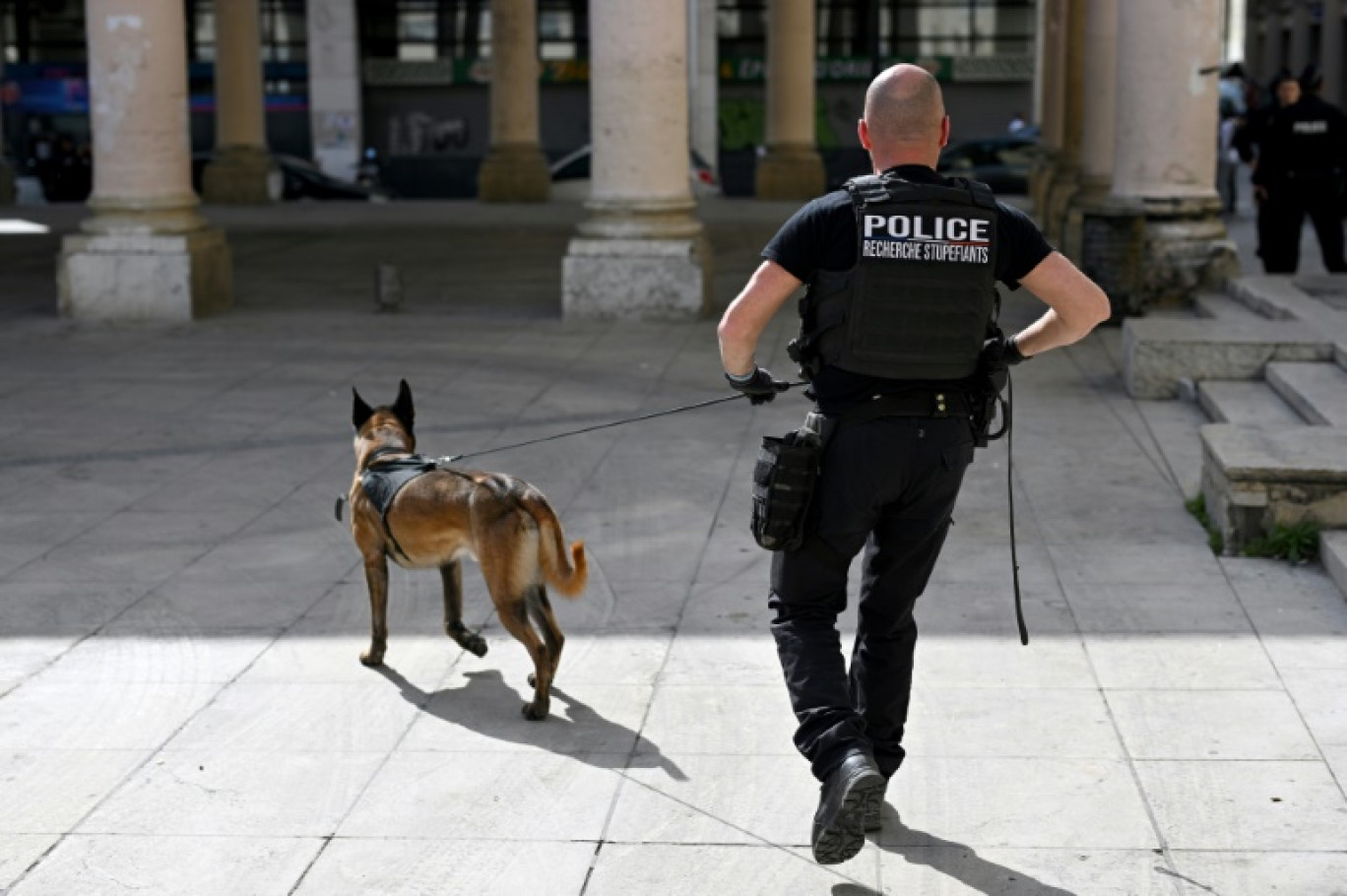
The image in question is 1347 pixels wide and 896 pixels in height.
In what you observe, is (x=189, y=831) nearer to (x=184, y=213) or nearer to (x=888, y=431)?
(x=888, y=431)

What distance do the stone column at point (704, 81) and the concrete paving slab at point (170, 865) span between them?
38.2 m

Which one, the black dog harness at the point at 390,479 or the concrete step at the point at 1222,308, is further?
the concrete step at the point at 1222,308

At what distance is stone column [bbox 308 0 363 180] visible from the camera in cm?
4384

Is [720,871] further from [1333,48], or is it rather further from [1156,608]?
[1333,48]

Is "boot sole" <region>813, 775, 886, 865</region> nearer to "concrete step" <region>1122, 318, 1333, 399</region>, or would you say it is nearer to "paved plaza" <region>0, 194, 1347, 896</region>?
"paved plaza" <region>0, 194, 1347, 896</region>

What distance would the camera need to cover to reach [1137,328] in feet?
40.1

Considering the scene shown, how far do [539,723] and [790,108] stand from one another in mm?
23335

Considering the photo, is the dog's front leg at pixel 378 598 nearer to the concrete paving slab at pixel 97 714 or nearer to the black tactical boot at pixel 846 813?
the concrete paving slab at pixel 97 714

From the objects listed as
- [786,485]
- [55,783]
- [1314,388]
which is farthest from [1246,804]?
[1314,388]

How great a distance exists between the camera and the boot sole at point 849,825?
4.64 m

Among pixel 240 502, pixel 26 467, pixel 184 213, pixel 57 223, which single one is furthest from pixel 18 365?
pixel 57 223

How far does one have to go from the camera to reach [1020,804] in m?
5.34

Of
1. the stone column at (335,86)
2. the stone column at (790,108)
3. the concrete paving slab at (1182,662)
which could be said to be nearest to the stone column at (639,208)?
the concrete paving slab at (1182,662)

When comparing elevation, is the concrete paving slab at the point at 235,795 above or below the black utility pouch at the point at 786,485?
below
